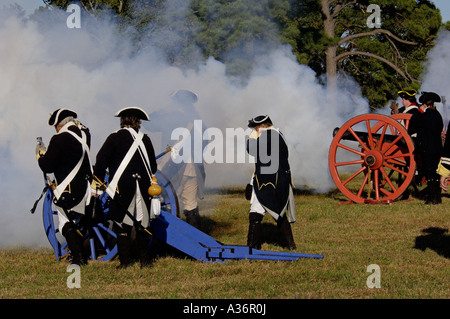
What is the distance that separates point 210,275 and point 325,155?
6.09m

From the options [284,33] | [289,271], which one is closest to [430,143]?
[284,33]

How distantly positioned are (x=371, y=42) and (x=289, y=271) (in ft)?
49.8

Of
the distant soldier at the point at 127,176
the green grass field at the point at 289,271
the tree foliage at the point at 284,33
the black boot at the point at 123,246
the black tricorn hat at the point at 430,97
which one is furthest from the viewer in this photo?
the tree foliage at the point at 284,33

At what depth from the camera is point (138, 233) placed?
607 centimetres

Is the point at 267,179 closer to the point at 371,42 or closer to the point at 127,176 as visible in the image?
the point at 127,176

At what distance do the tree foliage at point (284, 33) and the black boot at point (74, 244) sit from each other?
421 centimetres

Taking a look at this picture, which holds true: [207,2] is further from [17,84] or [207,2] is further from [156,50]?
[17,84]

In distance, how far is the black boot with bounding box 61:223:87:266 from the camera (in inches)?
242

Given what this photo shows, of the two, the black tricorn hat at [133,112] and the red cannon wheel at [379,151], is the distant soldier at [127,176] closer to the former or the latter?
the black tricorn hat at [133,112]

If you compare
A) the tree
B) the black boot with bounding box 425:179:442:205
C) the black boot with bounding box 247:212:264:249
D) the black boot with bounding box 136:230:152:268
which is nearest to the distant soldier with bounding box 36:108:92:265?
the black boot with bounding box 136:230:152:268

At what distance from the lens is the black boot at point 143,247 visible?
19.9 ft

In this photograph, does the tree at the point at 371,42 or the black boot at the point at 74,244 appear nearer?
the black boot at the point at 74,244

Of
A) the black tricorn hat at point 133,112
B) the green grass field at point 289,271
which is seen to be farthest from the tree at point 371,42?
the black tricorn hat at point 133,112
